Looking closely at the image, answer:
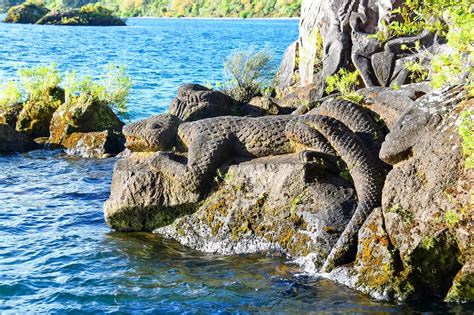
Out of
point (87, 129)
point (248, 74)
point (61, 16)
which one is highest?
point (248, 74)

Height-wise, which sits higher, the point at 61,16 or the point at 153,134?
the point at 153,134

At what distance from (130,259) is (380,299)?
4.25 m

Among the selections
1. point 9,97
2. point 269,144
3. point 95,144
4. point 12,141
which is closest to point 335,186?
point 269,144

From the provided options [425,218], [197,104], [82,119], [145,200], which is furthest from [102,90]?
[425,218]

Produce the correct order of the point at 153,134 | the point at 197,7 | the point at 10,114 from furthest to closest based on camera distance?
the point at 197,7
the point at 10,114
the point at 153,134

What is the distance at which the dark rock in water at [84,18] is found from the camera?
105 metres

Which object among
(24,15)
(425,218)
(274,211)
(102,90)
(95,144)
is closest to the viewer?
(425,218)

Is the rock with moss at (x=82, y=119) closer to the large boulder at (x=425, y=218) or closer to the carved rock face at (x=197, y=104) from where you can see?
the carved rock face at (x=197, y=104)

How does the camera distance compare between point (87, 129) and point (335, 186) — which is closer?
point (335, 186)

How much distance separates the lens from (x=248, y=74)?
2222 cm

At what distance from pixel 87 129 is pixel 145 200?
894cm

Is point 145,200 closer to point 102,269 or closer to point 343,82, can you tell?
point 102,269

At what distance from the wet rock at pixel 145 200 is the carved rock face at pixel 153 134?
331 millimetres

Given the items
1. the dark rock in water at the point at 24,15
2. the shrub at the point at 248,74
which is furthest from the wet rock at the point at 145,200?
the dark rock in water at the point at 24,15
